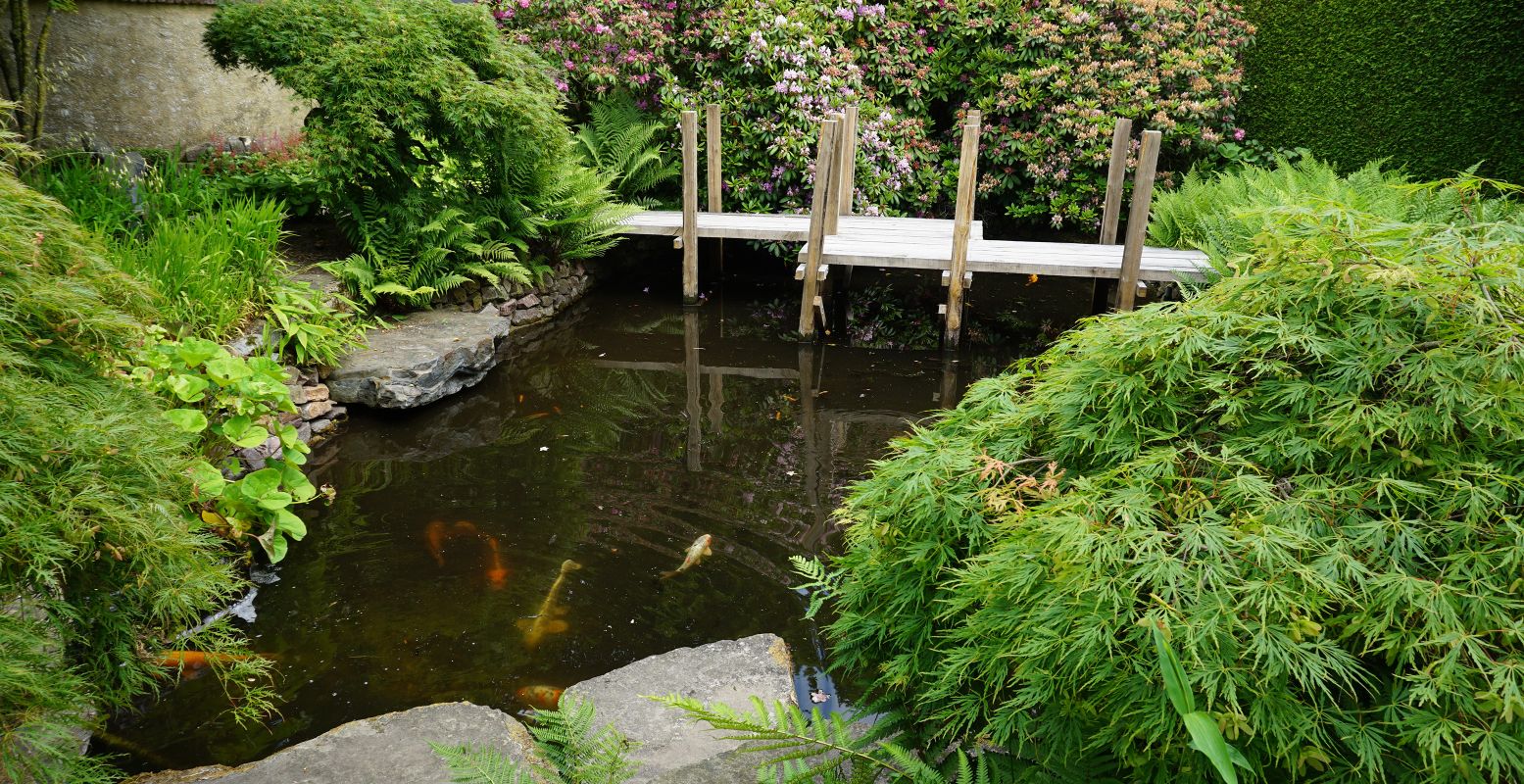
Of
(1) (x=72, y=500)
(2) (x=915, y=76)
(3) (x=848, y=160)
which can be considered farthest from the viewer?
(2) (x=915, y=76)

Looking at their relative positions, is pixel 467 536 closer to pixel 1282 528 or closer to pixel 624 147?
pixel 1282 528

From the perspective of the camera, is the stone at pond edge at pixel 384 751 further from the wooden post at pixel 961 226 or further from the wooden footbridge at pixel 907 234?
the wooden post at pixel 961 226

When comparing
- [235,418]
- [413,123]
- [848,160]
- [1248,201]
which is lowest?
[235,418]

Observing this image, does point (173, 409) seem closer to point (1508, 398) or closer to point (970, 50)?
point (1508, 398)

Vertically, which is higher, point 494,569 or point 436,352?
point 436,352

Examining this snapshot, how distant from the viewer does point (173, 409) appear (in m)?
4.20

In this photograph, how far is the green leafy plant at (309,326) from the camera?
231 inches

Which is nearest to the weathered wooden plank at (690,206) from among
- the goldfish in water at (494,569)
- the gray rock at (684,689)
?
the goldfish in water at (494,569)

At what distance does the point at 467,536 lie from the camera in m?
4.71

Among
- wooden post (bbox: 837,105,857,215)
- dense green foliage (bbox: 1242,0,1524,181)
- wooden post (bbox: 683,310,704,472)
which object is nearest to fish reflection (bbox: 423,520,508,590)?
wooden post (bbox: 683,310,704,472)

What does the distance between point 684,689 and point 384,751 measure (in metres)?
1.02

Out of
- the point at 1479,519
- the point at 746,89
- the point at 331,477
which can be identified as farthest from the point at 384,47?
the point at 1479,519

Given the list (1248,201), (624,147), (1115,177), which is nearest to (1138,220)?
(1248,201)

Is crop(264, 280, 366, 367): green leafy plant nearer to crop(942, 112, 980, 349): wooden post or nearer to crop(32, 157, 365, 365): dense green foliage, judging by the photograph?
crop(32, 157, 365, 365): dense green foliage
